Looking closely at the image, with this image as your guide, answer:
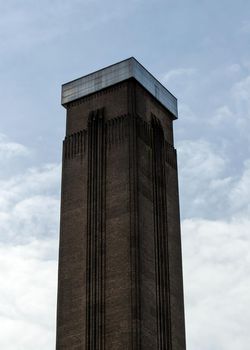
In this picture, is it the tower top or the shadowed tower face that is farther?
the tower top

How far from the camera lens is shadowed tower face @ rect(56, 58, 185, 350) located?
6275 cm

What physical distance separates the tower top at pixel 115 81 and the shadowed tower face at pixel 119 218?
9 centimetres

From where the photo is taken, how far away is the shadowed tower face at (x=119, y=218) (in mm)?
62750

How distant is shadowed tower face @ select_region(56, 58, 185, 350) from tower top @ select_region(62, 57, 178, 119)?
87mm

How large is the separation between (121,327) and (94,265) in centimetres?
587

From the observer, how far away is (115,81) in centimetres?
7219

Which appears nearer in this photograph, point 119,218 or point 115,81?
point 119,218

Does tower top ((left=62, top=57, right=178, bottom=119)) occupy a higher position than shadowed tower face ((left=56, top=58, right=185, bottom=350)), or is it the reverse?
tower top ((left=62, top=57, right=178, bottom=119))

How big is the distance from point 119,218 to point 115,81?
12.9m

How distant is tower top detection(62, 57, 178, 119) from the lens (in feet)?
236

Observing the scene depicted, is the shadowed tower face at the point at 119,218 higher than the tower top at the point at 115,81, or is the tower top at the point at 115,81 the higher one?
the tower top at the point at 115,81

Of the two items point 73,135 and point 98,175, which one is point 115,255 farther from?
point 73,135

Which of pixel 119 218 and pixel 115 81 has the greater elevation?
pixel 115 81

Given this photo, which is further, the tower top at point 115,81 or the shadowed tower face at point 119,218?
the tower top at point 115,81
